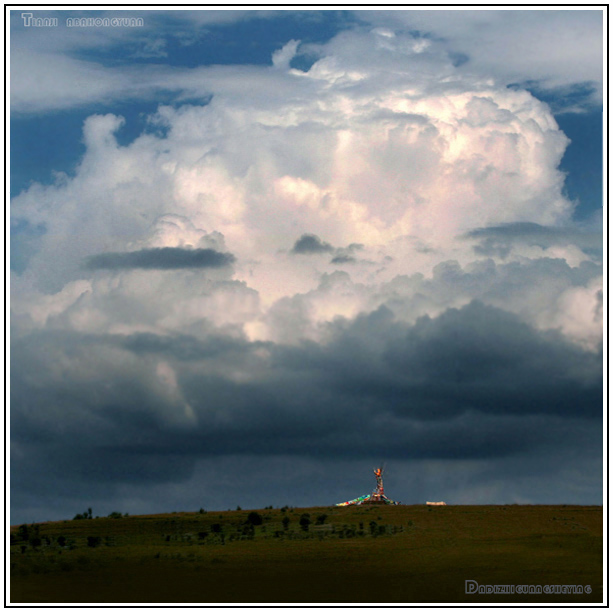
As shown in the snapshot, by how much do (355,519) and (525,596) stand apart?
32.8 meters

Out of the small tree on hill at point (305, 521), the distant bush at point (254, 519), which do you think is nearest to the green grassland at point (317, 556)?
the small tree on hill at point (305, 521)

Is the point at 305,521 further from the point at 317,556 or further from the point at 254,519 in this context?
the point at 317,556

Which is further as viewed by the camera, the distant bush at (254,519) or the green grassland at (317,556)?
the distant bush at (254,519)

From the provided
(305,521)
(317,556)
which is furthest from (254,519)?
(317,556)

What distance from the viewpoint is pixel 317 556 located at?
97125 millimetres

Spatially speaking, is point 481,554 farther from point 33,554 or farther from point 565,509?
point 33,554

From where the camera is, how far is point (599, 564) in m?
90.5

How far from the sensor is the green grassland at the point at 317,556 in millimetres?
86125

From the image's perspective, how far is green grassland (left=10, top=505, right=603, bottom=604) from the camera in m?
86.1

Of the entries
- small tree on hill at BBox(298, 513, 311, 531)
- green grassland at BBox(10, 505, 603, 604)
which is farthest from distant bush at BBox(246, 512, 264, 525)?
small tree on hill at BBox(298, 513, 311, 531)

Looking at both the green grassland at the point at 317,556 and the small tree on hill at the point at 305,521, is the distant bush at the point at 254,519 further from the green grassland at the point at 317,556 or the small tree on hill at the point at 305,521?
the small tree on hill at the point at 305,521

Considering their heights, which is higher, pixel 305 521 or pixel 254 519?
pixel 305 521
